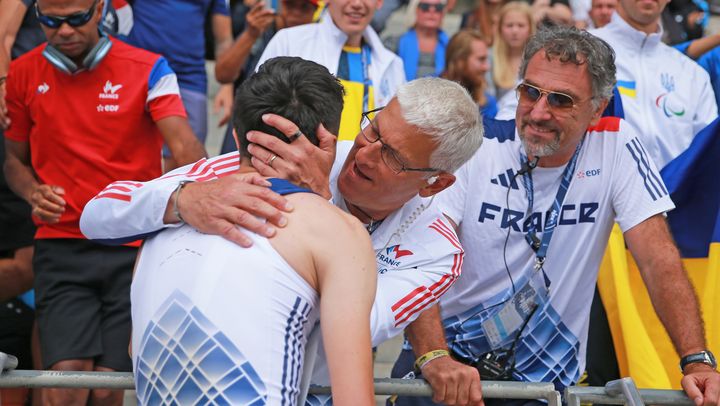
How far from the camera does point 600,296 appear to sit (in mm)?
4793

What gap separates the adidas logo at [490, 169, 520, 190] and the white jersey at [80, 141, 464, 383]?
0.52 meters

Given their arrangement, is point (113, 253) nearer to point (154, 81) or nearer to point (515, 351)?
point (154, 81)

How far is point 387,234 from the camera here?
11.0ft

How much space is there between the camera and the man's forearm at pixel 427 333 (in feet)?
11.5

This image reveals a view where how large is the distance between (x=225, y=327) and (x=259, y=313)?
0.09 meters

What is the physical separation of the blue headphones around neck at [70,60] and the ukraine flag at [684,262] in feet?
7.89

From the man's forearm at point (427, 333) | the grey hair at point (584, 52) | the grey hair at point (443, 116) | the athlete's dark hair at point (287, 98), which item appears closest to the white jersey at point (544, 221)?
the grey hair at point (584, 52)

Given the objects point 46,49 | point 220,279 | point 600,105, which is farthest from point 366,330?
point 46,49

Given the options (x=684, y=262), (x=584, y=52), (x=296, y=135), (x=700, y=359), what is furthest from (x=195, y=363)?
(x=684, y=262)

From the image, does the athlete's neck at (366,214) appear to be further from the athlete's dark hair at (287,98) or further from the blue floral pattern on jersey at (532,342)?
the blue floral pattern on jersey at (532,342)

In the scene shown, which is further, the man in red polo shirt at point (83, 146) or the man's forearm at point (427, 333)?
the man in red polo shirt at point (83, 146)

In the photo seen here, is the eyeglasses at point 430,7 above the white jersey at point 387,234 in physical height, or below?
below

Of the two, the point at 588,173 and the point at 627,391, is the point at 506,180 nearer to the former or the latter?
the point at 588,173

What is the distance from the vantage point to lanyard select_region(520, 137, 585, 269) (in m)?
3.89
